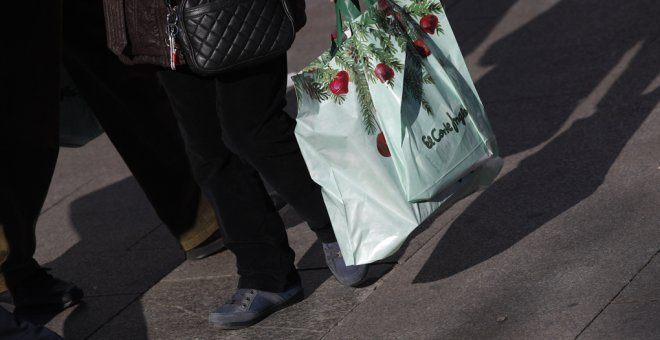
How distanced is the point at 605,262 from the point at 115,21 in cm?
178

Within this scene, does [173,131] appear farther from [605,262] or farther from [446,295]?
[605,262]

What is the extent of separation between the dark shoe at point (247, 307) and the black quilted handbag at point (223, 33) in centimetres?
91

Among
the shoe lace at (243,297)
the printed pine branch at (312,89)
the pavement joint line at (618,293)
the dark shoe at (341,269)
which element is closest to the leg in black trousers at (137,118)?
the shoe lace at (243,297)

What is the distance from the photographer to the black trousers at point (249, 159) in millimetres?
3850

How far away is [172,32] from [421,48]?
778mm

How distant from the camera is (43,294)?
15.0ft

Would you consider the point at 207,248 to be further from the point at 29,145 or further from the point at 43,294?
the point at 29,145

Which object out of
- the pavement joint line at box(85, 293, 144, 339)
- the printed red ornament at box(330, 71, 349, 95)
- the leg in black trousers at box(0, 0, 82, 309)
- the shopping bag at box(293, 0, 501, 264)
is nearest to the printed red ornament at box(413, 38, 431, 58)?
the shopping bag at box(293, 0, 501, 264)

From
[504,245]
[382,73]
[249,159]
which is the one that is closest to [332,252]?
[249,159]

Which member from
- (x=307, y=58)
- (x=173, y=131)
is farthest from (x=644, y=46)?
(x=173, y=131)

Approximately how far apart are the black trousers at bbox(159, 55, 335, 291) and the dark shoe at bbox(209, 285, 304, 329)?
32 mm

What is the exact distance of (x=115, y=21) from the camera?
3797mm

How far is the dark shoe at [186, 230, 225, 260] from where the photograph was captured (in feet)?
15.8

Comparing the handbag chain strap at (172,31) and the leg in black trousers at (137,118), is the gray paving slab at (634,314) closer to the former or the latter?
the handbag chain strap at (172,31)
